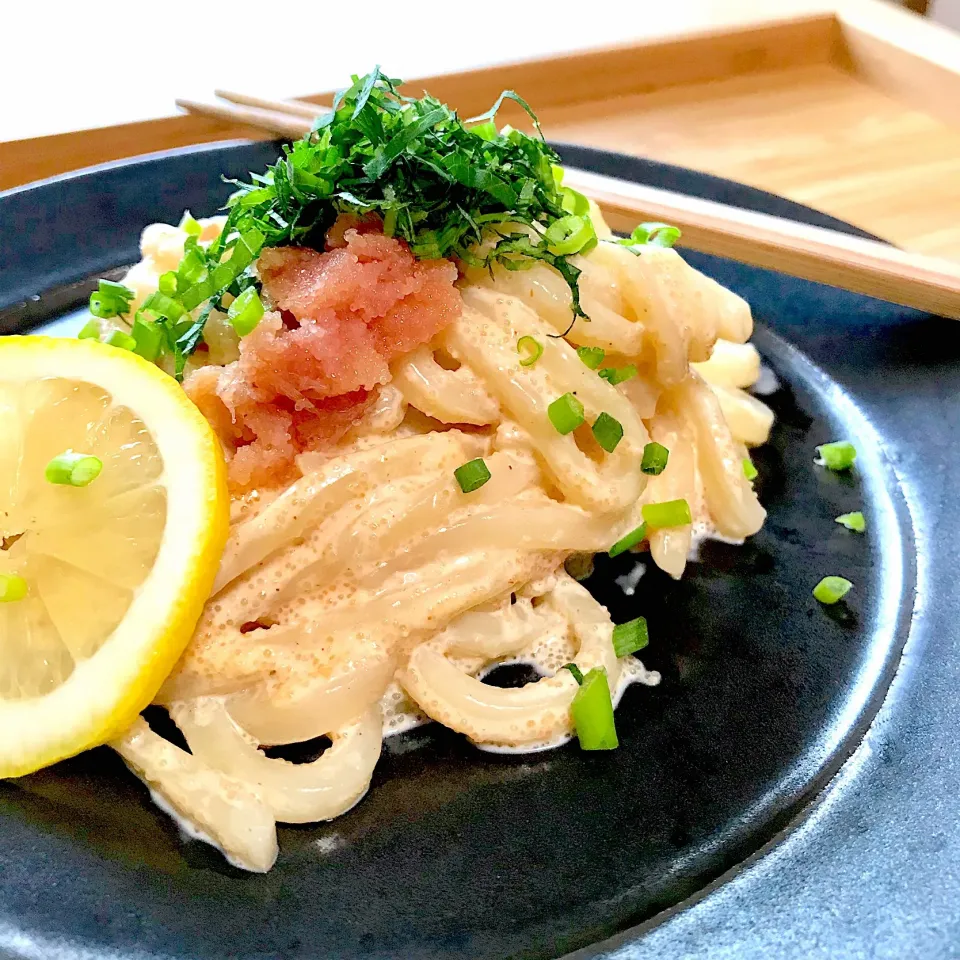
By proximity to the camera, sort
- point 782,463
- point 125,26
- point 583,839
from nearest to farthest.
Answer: point 583,839 → point 782,463 → point 125,26

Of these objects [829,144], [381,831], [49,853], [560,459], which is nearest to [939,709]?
[560,459]

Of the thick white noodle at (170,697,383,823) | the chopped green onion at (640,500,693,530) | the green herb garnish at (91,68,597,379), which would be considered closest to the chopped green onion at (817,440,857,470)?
the chopped green onion at (640,500,693,530)

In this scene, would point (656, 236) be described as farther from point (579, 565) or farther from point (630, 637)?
point (630, 637)

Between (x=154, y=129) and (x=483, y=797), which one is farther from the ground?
(x=154, y=129)

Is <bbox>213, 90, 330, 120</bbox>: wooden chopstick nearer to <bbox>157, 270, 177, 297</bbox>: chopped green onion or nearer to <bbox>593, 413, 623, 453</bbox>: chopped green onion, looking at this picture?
<bbox>157, 270, 177, 297</bbox>: chopped green onion

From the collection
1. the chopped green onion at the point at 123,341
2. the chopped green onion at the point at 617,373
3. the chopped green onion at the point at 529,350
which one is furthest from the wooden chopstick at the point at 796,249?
the chopped green onion at the point at 123,341

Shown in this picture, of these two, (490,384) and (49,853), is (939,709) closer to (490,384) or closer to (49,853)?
(490,384)

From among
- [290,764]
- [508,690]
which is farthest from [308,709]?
[508,690]
